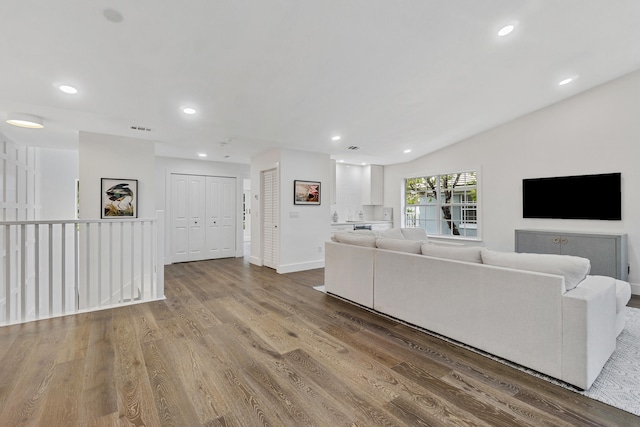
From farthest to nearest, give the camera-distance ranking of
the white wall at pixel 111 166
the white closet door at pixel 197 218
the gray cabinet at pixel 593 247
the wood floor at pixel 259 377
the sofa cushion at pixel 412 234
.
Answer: the white closet door at pixel 197 218, the sofa cushion at pixel 412 234, the white wall at pixel 111 166, the gray cabinet at pixel 593 247, the wood floor at pixel 259 377

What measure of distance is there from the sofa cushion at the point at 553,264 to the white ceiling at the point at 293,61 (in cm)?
210

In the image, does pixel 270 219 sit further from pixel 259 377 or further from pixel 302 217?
pixel 259 377

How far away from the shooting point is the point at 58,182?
5.82 m

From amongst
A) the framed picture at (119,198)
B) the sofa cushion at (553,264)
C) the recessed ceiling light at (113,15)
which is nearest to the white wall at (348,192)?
the framed picture at (119,198)

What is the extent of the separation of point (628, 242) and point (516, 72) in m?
2.91

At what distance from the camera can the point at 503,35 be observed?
2840 millimetres

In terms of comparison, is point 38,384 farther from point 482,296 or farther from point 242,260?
point 242,260

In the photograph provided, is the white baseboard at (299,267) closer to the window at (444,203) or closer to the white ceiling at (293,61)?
the white ceiling at (293,61)

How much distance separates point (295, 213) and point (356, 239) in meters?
2.13

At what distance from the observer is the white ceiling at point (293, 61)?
89.7 inches

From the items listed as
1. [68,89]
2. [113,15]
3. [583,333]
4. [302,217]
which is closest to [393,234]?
[302,217]

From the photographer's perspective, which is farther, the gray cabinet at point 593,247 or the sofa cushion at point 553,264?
the gray cabinet at point 593,247

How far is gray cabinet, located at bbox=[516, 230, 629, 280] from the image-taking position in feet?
12.9

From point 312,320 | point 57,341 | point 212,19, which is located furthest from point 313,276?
point 212,19
